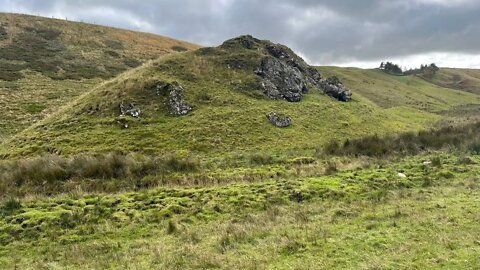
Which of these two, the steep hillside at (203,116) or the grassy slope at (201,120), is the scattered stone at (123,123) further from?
the grassy slope at (201,120)

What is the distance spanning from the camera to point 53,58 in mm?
77938

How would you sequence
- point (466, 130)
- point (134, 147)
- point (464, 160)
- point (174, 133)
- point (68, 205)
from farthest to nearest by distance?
point (466, 130) < point (174, 133) < point (134, 147) < point (464, 160) < point (68, 205)

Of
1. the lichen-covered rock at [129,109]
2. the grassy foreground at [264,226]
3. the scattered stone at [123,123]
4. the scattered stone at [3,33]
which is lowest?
the grassy foreground at [264,226]

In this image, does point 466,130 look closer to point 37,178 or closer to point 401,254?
point 401,254

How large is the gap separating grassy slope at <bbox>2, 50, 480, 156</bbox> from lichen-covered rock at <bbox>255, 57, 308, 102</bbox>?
1692 mm

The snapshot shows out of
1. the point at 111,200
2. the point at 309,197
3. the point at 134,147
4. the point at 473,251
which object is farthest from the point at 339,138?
the point at 473,251

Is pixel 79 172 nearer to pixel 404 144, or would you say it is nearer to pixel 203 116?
pixel 203 116

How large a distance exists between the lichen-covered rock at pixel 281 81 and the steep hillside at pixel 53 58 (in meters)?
30.0

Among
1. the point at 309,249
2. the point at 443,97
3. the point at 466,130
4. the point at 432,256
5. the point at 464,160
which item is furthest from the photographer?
the point at 443,97

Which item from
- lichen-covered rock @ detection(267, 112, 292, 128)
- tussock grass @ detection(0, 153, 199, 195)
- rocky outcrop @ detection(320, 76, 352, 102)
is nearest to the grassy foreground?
tussock grass @ detection(0, 153, 199, 195)

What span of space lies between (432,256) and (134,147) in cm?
2849

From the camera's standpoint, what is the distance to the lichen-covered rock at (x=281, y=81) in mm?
52750

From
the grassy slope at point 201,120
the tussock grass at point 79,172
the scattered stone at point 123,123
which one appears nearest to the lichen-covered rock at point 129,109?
the grassy slope at point 201,120

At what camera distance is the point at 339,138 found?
43094 mm
